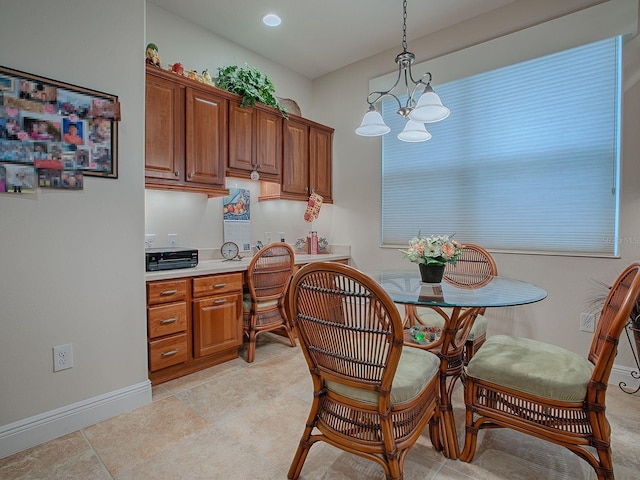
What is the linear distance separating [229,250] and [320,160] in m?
1.58

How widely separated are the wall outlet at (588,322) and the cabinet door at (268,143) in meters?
2.96

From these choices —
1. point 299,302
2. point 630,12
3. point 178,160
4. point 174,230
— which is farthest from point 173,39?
point 630,12

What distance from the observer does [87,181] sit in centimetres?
191

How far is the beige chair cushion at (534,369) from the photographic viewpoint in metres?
1.39

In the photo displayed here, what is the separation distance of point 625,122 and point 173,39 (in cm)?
372

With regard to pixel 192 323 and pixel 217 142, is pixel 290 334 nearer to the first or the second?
pixel 192 323

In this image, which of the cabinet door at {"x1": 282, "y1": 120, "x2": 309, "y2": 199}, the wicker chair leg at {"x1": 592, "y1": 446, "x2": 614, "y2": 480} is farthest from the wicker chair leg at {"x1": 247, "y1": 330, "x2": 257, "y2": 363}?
the wicker chair leg at {"x1": 592, "y1": 446, "x2": 614, "y2": 480}

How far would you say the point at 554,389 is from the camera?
1399 millimetres

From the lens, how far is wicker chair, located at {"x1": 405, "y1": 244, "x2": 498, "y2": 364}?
2.24 meters

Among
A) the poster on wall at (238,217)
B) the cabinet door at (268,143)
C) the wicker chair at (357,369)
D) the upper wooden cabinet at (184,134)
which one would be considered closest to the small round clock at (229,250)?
the poster on wall at (238,217)

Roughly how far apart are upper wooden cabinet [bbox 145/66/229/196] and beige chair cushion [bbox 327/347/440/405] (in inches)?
82.6

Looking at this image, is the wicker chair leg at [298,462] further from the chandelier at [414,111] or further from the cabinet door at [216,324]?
the chandelier at [414,111]

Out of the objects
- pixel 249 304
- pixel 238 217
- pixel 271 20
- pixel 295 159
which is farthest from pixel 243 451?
pixel 271 20

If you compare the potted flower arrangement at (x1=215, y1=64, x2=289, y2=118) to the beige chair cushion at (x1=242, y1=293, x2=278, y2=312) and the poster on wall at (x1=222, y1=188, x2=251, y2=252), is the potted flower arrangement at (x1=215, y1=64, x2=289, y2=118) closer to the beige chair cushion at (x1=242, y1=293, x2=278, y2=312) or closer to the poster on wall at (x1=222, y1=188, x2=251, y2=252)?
the poster on wall at (x1=222, y1=188, x2=251, y2=252)
